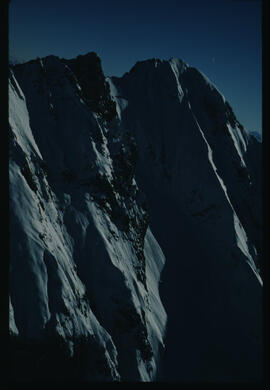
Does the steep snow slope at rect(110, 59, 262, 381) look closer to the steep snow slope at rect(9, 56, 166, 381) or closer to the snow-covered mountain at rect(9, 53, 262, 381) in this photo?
the snow-covered mountain at rect(9, 53, 262, 381)

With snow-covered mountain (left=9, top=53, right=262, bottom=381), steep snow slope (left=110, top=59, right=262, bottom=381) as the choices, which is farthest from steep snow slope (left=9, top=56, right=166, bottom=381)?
steep snow slope (left=110, top=59, right=262, bottom=381)

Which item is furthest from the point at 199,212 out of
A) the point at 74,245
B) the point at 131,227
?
the point at 74,245

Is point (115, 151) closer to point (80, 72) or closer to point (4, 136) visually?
point (80, 72)

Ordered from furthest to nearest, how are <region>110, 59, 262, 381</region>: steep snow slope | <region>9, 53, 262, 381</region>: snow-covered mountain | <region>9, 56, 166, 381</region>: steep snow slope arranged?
<region>110, 59, 262, 381</region>: steep snow slope, <region>9, 53, 262, 381</region>: snow-covered mountain, <region>9, 56, 166, 381</region>: steep snow slope

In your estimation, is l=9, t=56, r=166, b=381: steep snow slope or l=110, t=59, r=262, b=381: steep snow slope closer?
l=9, t=56, r=166, b=381: steep snow slope

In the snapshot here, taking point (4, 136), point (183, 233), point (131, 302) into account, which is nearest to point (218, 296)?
point (183, 233)

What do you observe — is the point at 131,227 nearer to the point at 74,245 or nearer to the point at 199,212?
the point at 74,245

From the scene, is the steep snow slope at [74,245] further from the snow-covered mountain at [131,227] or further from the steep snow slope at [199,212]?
the steep snow slope at [199,212]

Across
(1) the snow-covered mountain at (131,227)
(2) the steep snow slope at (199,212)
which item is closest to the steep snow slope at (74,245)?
(1) the snow-covered mountain at (131,227)
